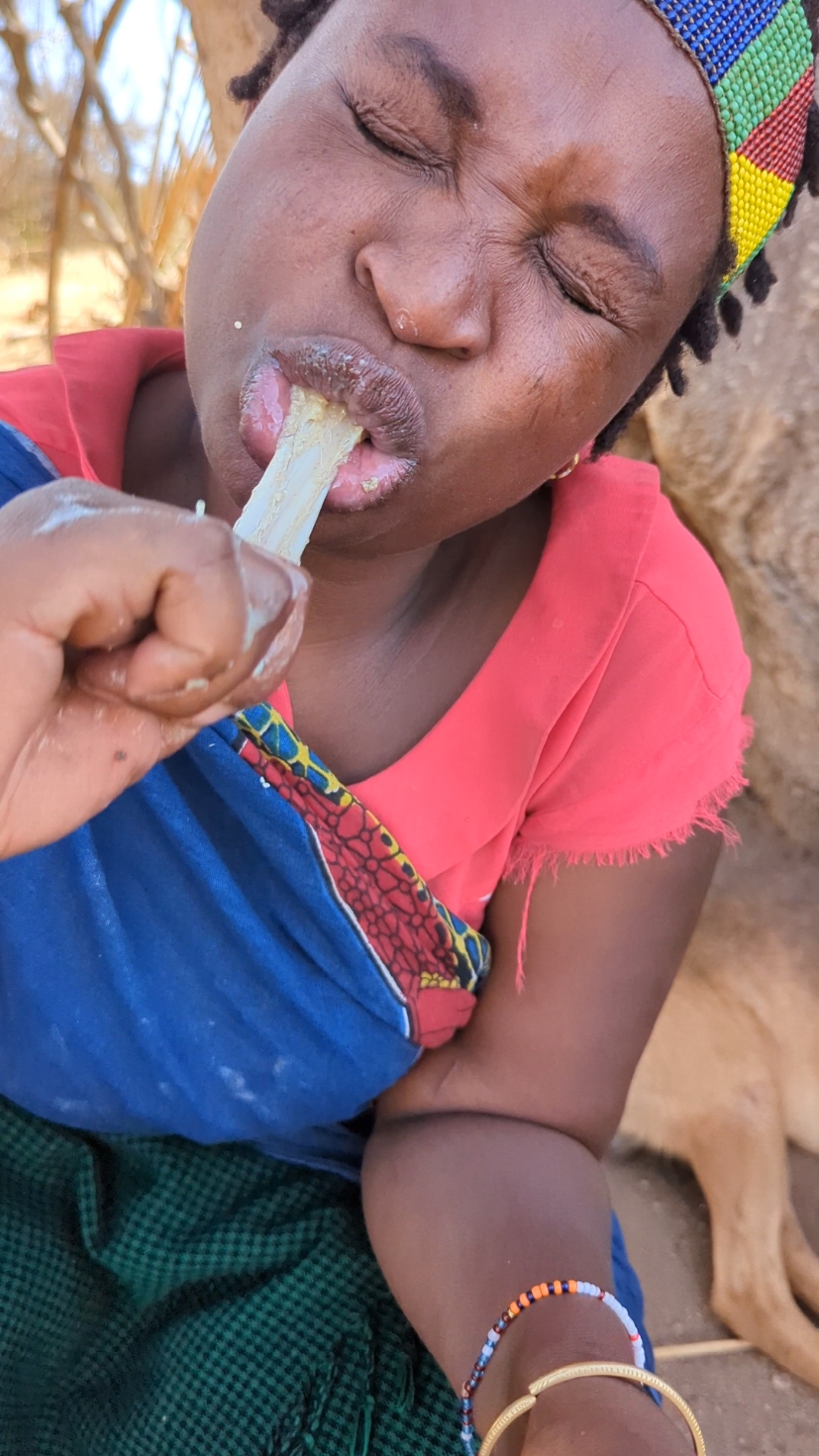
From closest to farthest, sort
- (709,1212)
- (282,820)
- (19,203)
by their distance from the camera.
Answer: (282,820) → (709,1212) → (19,203)

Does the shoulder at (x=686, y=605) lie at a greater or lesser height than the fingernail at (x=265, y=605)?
lesser

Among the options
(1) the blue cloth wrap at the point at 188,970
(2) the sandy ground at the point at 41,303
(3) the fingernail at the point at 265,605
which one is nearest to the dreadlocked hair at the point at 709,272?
(1) the blue cloth wrap at the point at 188,970

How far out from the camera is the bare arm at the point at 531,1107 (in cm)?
98

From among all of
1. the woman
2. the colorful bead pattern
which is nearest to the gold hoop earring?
the woman

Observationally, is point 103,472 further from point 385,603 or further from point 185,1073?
point 185,1073

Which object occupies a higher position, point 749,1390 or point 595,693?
point 595,693

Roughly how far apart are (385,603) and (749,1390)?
1.05m

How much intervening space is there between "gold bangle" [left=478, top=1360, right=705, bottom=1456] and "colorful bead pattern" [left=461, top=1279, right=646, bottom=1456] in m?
0.06

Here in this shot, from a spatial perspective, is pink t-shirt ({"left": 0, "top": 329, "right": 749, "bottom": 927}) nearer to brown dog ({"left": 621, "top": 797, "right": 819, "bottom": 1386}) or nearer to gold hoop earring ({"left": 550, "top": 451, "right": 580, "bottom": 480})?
gold hoop earring ({"left": 550, "top": 451, "right": 580, "bottom": 480})

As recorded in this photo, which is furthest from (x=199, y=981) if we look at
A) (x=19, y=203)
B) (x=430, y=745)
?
(x=19, y=203)

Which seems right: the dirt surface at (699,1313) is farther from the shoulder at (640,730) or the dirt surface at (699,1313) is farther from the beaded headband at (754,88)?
the beaded headband at (754,88)

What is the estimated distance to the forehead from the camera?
0.73 m

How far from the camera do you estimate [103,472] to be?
0.96m

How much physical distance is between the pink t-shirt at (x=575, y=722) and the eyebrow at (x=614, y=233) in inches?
12.0
